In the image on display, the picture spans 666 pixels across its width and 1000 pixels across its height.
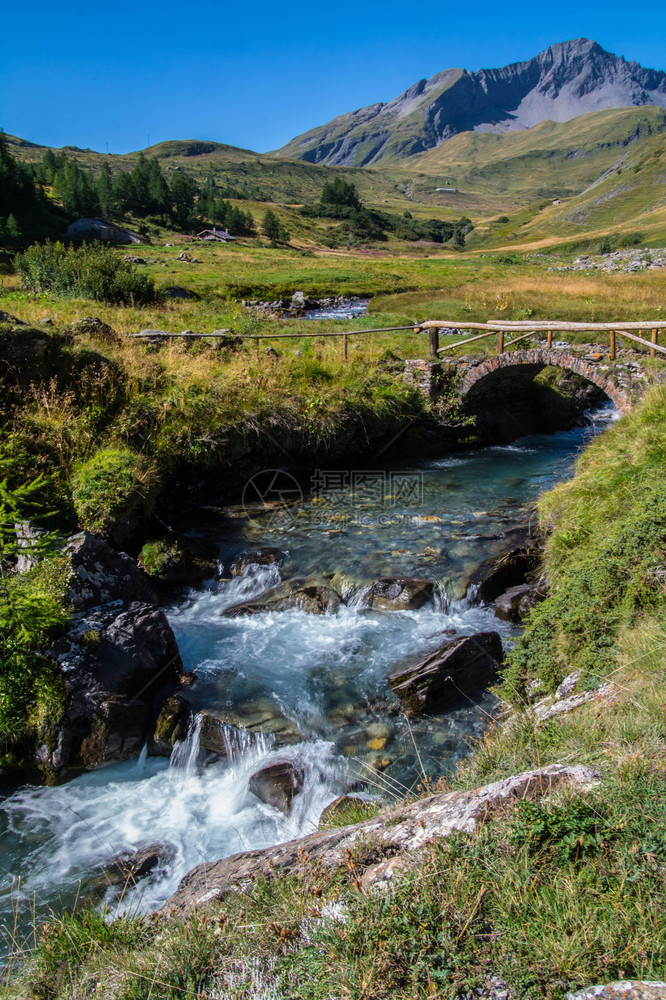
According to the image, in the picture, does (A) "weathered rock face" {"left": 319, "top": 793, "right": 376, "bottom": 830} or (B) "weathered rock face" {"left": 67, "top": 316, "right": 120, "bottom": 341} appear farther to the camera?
(B) "weathered rock face" {"left": 67, "top": 316, "right": 120, "bottom": 341}

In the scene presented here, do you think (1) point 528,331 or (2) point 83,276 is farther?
(2) point 83,276

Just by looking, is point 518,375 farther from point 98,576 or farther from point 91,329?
point 98,576

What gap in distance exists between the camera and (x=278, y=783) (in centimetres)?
603

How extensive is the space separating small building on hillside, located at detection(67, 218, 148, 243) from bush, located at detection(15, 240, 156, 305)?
55808 millimetres

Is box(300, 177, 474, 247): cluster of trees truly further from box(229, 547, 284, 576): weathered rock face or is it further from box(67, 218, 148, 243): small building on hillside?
box(229, 547, 284, 576): weathered rock face

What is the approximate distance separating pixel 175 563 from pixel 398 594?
3.76 metres

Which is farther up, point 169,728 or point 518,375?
point 518,375

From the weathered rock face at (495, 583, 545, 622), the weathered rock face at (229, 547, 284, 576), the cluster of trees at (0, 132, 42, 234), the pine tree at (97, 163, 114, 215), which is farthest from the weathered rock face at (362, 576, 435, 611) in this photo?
the pine tree at (97, 163, 114, 215)

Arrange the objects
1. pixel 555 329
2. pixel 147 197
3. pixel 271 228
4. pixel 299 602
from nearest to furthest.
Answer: pixel 299 602
pixel 555 329
pixel 271 228
pixel 147 197

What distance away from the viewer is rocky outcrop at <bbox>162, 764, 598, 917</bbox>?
10.0ft

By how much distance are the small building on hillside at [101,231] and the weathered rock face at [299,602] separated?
245ft

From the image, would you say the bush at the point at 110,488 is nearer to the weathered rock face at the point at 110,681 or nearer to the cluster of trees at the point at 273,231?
the weathered rock face at the point at 110,681

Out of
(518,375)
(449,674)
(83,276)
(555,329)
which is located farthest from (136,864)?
Result: (83,276)

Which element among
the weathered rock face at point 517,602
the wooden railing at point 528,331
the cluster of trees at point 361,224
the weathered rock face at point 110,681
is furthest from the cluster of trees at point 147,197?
the weathered rock face at point 517,602
